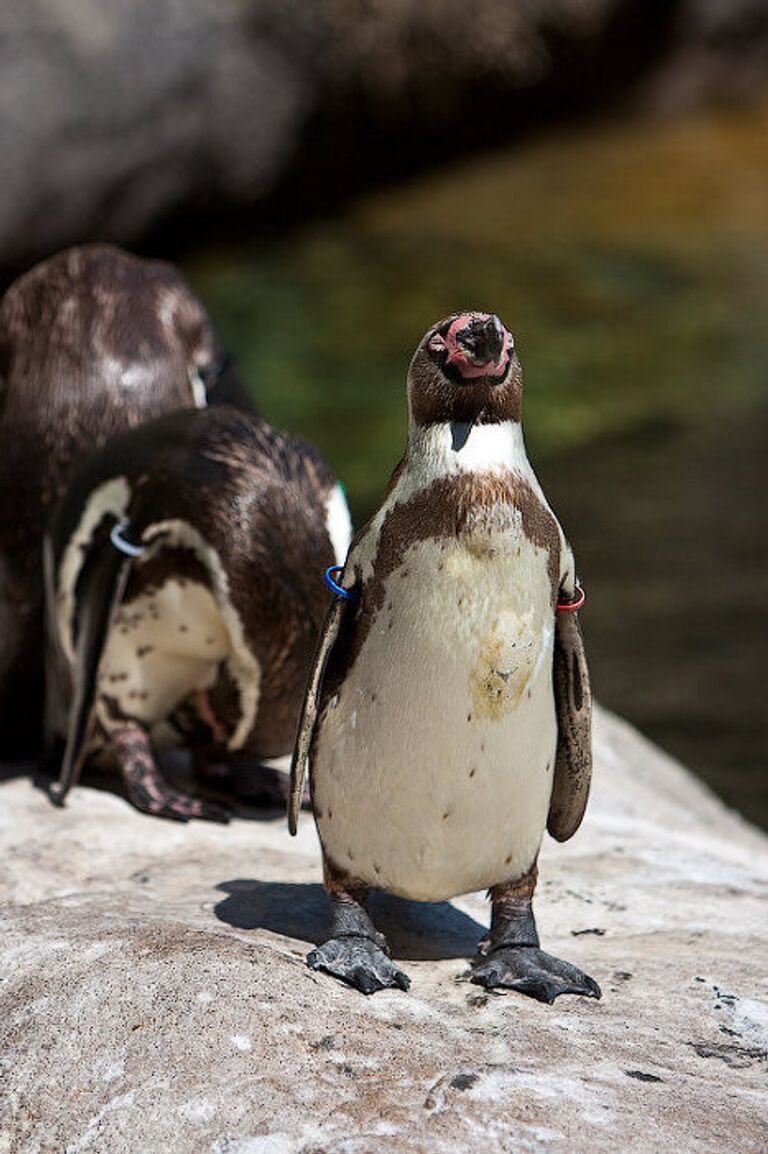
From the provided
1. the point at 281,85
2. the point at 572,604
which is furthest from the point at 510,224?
the point at 572,604

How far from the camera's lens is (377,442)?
9.73 meters

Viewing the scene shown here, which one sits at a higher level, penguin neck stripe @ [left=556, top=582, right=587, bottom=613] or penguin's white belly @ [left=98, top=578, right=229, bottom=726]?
penguin neck stripe @ [left=556, top=582, right=587, bottom=613]

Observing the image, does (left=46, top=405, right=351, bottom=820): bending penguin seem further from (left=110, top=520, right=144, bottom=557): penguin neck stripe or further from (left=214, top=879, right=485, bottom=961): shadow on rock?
(left=214, top=879, right=485, bottom=961): shadow on rock

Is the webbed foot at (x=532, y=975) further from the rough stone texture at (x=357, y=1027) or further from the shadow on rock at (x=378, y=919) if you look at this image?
the shadow on rock at (x=378, y=919)

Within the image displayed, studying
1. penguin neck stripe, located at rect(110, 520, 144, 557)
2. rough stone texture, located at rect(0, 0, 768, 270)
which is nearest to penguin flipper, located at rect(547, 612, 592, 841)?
penguin neck stripe, located at rect(110, 520, 144, 557)

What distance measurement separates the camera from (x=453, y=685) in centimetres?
280

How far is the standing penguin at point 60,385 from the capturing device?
491 cm

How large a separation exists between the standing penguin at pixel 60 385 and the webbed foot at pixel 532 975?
226 centimetres

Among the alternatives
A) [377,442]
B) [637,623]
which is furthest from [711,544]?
[377,442]

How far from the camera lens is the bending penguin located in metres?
4.10

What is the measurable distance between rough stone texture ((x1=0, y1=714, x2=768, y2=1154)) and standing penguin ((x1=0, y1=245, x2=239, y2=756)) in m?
1.40

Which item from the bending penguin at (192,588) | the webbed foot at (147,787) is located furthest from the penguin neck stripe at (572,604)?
the webbed foot at (147,787)

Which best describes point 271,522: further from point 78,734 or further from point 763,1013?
point 763,1013

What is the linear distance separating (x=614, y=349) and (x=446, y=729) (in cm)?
887
